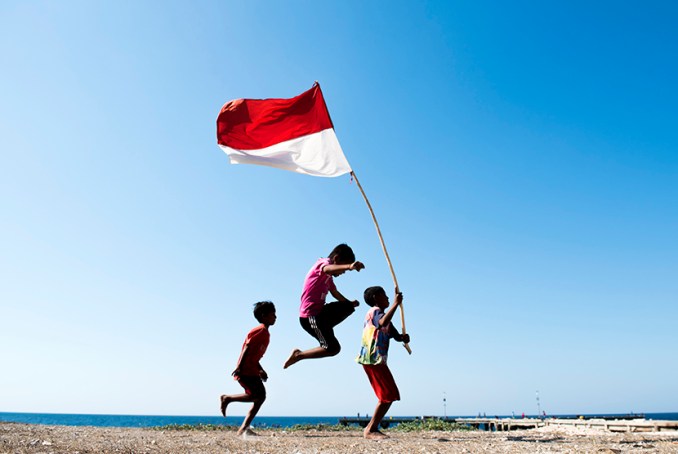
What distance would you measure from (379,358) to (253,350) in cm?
210

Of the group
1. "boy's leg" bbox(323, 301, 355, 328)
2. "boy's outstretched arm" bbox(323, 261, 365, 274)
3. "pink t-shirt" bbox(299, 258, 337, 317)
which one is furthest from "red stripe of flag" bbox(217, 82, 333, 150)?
"boy's leg" bbox(323, 301, 355, 328)

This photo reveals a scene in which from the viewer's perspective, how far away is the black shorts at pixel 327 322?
7.08 m

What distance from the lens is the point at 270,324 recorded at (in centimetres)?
825

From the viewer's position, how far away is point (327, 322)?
23.3 feet

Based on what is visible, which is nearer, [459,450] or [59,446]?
[59,446]

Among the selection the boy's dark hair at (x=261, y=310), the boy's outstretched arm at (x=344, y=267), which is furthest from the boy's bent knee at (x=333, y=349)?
the boy's dark hair at (x=261, y=310)

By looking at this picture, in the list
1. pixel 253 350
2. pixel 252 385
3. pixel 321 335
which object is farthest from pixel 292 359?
pixel 252 385

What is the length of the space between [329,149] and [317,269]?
258cm

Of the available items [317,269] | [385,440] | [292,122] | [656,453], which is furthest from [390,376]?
[292,122]

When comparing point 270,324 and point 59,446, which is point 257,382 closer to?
point 270,324

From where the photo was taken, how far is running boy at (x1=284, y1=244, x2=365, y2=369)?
279 inches

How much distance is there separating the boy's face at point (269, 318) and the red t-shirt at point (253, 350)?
0.12 metres

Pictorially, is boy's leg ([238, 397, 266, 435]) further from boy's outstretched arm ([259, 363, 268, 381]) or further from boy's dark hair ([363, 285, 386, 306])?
boy's dark hair ([363, 285, 386, 306])

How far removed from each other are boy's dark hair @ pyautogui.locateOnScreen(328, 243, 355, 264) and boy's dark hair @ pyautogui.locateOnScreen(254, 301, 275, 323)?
5.44 ft
